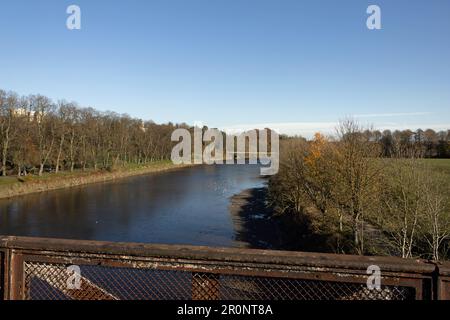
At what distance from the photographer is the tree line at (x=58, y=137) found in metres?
50.6

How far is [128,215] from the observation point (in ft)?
120

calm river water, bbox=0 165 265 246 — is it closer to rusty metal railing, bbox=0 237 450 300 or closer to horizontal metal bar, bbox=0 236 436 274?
rusty metal railing, bbox=0 237 450 300

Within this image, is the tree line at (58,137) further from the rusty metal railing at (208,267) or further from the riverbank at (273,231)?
the rusty metal railing at (208,267)

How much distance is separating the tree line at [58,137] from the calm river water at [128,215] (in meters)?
7.46

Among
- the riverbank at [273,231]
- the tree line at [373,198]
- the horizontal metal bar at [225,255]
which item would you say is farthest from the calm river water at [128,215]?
the horizontal metal bar at [225,255]

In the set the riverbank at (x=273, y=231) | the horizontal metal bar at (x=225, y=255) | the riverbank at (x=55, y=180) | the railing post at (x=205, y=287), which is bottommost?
the riverbank at (x=273, y=231)

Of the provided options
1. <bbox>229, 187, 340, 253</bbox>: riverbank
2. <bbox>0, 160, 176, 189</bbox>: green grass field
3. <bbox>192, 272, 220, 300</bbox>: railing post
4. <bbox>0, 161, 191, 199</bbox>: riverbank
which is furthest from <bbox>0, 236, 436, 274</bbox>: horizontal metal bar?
<bbox>0, 160, 176, 189</bbox>: green grass field

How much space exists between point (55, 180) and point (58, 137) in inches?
370

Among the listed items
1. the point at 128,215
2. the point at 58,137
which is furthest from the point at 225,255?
the point at 58,137

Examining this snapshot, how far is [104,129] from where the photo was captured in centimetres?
7512

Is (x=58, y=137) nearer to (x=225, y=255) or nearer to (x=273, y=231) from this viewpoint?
(x=273, y=231)

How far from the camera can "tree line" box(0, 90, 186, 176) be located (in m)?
50.6
